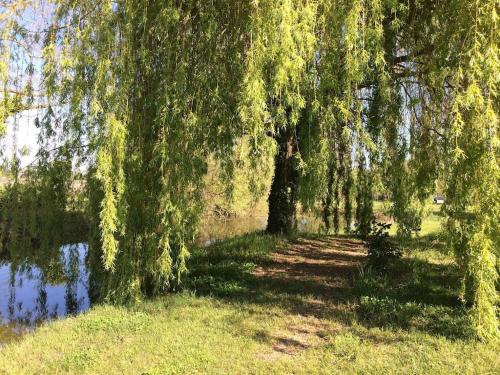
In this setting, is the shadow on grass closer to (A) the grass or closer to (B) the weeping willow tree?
(A) the grass

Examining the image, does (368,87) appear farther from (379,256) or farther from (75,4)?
(75,4)

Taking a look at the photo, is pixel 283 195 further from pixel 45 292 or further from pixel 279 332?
pixel 279 332

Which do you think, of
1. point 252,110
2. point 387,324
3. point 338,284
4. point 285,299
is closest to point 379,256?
point 338,284

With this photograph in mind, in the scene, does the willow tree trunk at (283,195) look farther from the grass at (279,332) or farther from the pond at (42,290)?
the grass at (279,332)

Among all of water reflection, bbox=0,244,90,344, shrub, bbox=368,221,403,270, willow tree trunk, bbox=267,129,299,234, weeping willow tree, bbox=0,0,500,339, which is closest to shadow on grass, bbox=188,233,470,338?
shrub, bbox=368,221,403,270

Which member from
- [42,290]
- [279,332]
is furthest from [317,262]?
[42,290]

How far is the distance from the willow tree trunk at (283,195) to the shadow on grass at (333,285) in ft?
3.97

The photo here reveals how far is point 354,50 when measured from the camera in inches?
180

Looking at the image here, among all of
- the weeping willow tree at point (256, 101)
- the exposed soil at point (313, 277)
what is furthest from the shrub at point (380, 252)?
the weeping willow tree at point (256, 101)

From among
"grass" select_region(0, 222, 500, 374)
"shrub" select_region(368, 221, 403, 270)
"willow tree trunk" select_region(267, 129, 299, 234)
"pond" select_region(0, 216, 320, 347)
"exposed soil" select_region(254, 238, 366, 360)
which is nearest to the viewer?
"grass" select_region(0, 222, 500, 374)

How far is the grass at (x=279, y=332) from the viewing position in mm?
4141

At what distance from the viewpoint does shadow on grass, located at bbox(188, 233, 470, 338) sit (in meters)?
5.20

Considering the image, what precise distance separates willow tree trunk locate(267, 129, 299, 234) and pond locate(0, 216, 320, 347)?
326cm

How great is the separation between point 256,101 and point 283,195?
21.7 feet
